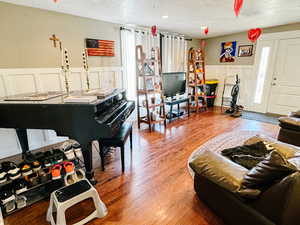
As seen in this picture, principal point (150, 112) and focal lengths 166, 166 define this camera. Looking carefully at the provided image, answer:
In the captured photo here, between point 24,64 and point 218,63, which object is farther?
point 218,63

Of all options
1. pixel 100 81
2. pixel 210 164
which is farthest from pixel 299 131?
pixel 100 81

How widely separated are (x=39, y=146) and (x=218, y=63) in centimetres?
557

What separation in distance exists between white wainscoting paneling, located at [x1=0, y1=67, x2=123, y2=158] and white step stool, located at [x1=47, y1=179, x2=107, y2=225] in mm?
1690

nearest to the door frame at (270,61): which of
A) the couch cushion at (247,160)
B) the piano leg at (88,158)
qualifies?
the couch cushion at (247,160)

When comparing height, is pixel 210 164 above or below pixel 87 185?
above

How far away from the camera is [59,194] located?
1482mm

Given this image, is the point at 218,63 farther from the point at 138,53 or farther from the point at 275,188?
the point at 275,188

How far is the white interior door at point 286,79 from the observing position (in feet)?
13.8

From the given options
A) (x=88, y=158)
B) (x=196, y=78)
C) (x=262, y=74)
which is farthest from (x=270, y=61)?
(x=88, y=158)

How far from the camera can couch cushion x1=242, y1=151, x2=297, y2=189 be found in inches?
38.9

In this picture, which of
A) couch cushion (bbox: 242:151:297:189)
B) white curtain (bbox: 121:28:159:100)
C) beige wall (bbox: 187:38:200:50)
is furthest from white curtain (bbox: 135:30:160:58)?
couch cushion (bbox: 242:151:297:189)

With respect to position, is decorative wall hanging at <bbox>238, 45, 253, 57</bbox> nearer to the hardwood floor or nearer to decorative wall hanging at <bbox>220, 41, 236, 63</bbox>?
decorative wall hanging at <bbox>220, 41, 236, 63</bbox>

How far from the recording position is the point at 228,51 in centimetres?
528

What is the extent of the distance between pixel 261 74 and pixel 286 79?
595 millimetres
